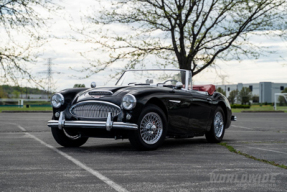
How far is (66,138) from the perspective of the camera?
7969mm

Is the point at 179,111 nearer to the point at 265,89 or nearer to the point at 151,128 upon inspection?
the point at 151,128

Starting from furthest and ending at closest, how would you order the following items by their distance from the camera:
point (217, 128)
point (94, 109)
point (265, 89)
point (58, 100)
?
point (265, 89)
point (217, 128)
point (58, 100)
point (94, 109)

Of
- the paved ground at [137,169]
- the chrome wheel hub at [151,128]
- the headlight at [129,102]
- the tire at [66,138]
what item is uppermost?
the headlight at [129,102]

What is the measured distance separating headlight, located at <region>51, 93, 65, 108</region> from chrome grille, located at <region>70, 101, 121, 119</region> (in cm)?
45

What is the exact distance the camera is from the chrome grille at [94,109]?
280 inches

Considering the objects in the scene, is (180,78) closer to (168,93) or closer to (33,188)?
(168,93)

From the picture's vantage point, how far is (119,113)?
23.1ft

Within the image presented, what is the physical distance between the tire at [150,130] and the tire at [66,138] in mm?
1404

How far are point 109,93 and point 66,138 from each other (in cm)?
127

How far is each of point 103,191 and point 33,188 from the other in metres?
0.69

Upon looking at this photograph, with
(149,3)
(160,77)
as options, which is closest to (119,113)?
(160,77)

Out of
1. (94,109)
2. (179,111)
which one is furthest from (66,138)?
(179,111)

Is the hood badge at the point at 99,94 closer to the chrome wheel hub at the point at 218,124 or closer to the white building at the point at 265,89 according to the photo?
the chrome wheel hub at the point at 218,124

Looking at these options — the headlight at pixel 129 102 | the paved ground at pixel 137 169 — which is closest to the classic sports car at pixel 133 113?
the headlight at pixel 129 102
